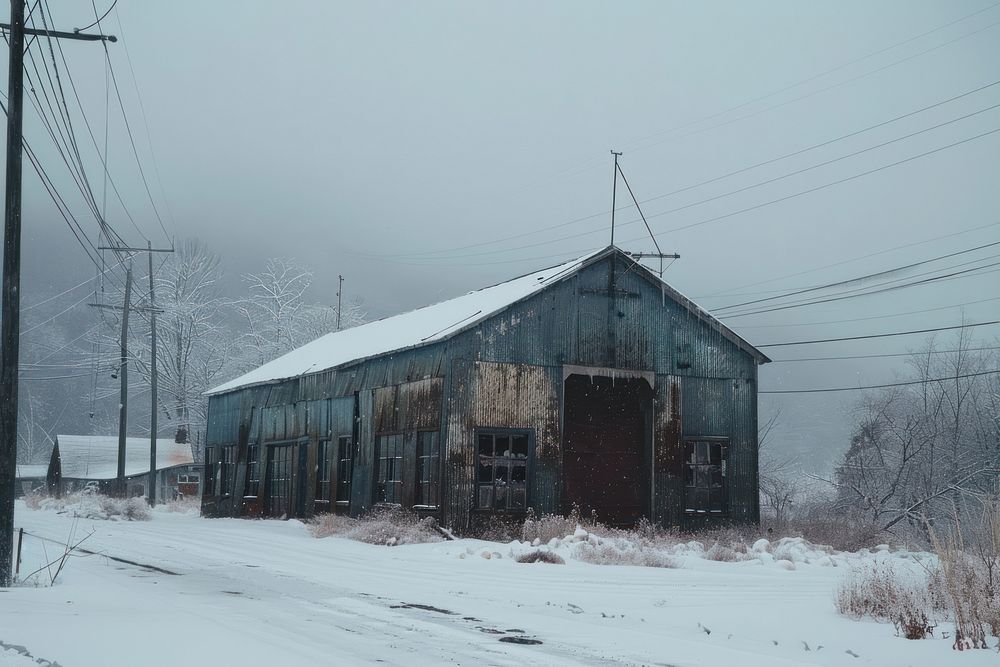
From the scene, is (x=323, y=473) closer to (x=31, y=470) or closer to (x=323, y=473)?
(x=323, y=473)

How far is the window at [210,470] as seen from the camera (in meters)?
40.1

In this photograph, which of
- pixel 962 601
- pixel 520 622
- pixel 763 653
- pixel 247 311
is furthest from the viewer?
pixel 247 311

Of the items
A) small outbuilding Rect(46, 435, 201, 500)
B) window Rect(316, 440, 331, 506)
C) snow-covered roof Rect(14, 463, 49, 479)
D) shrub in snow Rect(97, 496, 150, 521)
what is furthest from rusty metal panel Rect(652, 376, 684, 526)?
snow-covered roof Rect(14, 463, 49, 479)

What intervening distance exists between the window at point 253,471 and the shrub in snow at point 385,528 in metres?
10.4

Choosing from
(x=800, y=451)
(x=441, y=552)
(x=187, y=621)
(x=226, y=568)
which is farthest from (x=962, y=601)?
(x=800, y=451)

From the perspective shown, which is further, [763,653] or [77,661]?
[763,653]

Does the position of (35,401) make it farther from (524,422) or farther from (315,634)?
(315,634)

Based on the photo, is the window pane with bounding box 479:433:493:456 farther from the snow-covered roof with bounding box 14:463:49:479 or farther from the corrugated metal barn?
the snow-covered roof with bounding box 14:463:49:479

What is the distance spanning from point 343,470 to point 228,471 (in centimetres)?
1152

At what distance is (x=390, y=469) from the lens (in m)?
26.1

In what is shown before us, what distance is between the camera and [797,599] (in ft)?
41.9

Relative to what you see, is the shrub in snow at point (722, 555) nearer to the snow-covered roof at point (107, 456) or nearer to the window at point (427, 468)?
the window at point (427, 468)

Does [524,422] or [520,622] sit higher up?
[524,422]

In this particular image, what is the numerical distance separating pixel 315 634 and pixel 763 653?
409cm
